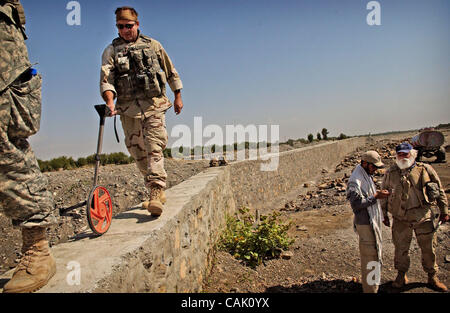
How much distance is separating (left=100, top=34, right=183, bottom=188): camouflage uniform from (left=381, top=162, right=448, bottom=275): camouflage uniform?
8.81 feet

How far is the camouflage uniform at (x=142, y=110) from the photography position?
9.51 ft

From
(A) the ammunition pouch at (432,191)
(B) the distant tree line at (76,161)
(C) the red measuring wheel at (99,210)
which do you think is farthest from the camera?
(B) the distant tree line at (76,161)

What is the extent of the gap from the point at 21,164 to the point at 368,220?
3.01 m

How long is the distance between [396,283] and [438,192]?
1185mm

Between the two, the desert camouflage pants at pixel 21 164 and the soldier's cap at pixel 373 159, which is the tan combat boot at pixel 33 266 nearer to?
the desert camouflage pants at pixel 21 164

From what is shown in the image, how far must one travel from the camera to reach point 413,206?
3.43 metres

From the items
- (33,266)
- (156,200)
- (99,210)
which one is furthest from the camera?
(156,200)

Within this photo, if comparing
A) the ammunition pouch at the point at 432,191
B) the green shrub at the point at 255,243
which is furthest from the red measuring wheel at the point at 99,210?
the ammunition pouch at the point at 432,191

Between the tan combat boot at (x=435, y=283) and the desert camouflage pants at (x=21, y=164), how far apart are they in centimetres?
402

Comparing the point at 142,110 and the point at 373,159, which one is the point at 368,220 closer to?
the point at 373,159

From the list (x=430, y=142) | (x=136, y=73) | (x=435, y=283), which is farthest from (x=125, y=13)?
(x=430, y=142)

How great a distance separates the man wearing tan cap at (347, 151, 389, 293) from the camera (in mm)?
3049

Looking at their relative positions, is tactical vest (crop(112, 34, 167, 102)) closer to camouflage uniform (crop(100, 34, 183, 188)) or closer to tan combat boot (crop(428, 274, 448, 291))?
camouflage uniform (crop(100, 34, 183, 188))

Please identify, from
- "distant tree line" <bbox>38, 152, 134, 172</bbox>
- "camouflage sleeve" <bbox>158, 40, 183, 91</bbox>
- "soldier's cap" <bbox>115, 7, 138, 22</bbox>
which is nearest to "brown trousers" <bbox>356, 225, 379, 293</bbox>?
"camouflage sleeve" <bbox>158, 40, 183, 91</bbox>
